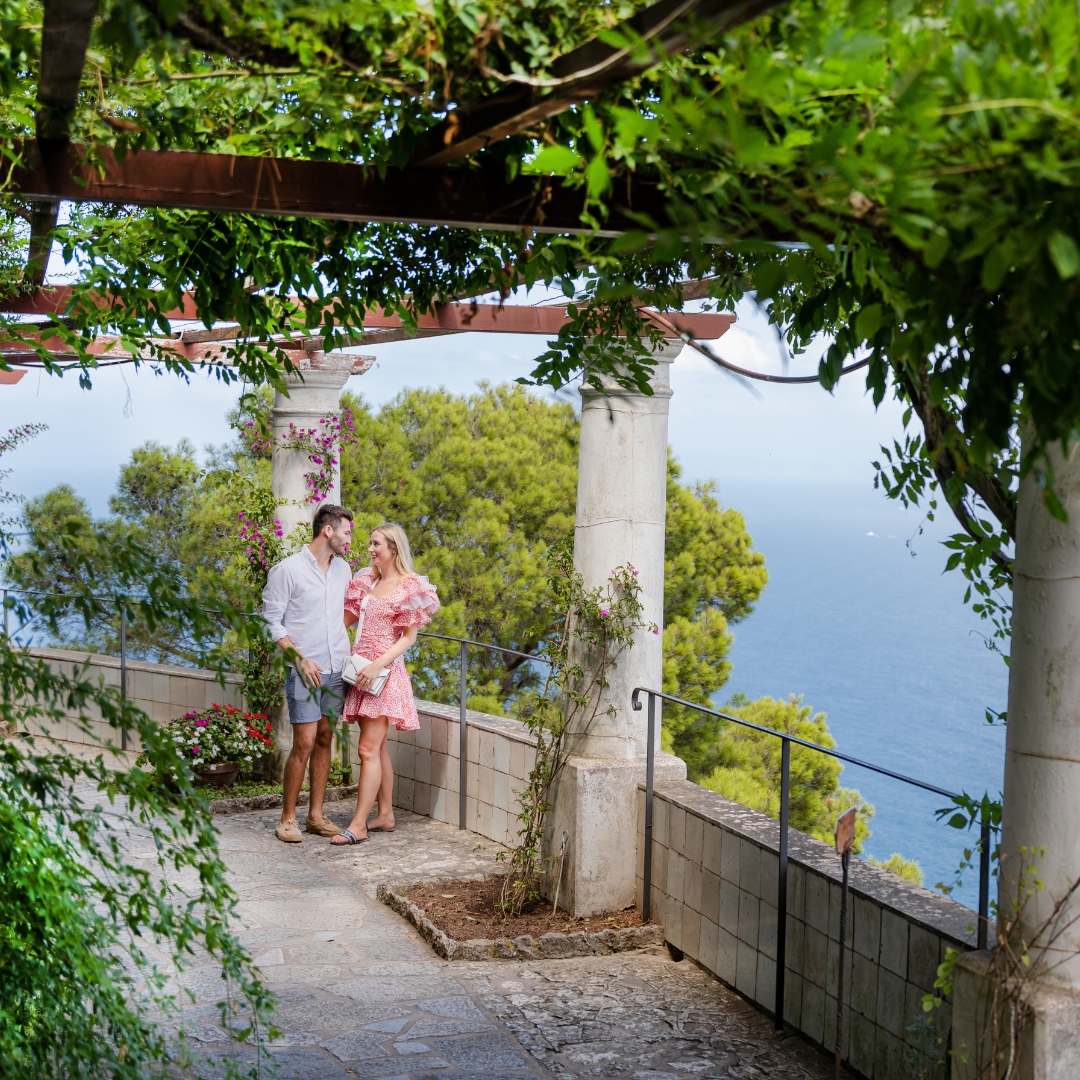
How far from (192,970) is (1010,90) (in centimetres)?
420

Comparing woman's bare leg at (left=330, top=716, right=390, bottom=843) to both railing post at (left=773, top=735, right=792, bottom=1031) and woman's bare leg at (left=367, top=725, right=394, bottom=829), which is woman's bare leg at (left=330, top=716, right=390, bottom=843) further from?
railing post at (left=773, top=735, right=792, bottom=1031)

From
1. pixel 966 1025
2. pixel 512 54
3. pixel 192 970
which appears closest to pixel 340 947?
pixel 192 970

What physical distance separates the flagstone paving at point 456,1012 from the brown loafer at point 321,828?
2.94 ft

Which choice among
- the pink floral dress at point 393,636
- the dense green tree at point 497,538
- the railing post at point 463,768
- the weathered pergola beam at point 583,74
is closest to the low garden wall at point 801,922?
the railing post at point 463,768

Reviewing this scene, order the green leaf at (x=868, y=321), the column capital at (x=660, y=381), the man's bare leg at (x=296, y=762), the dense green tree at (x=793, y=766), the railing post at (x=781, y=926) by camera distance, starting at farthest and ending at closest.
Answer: the dense green tree at (x=793, y=766)
the man's bare leg at (x=296, y=762)
the column capital at (x=660, y=381)
the railing post at (x=781, y=926)
the green leaf at (x=868, y=321)

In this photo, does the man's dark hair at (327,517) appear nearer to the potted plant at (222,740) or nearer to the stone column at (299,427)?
the stone column at (299,427)

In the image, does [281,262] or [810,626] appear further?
[810,626]

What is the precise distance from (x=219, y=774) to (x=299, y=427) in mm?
2180

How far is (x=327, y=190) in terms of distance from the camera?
2475mm

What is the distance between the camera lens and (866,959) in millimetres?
3795

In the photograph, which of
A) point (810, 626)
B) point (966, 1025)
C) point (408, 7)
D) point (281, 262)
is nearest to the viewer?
point (408, 7)

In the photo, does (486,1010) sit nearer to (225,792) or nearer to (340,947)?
(340,947)

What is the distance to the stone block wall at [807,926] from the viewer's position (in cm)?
357

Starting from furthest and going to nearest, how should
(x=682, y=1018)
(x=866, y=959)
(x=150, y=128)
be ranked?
(x=682, y=1018)
(x=866, y=959)
(x=150, y=128)
